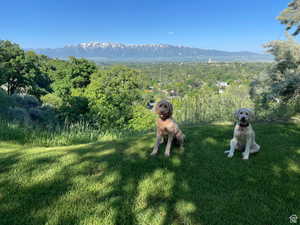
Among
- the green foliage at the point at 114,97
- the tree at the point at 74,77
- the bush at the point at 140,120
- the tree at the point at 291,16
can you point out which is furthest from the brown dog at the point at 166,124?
the tree at the point at 74,77

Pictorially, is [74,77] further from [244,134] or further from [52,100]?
[244,134]

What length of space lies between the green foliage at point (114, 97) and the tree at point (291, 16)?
60.9ft

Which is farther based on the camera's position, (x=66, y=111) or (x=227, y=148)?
(x=66, y=111)

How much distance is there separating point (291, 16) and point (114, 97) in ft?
67.2

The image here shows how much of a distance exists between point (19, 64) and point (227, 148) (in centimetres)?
4015

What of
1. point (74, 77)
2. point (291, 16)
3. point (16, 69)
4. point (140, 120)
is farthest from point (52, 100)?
point (291, 16)

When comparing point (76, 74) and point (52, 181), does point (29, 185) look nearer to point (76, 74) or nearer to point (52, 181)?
point (52, 181)

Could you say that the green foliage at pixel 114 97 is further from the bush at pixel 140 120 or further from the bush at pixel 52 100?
the bush at pixel 52 100

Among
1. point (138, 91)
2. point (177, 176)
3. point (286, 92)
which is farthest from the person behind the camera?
point (138, 91)

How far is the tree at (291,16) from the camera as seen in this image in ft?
47.6

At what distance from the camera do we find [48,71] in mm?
50188

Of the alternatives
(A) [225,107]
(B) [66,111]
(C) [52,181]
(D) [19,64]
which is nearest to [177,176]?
(C) [52,181]

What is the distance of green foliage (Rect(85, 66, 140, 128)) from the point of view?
80.6 feet

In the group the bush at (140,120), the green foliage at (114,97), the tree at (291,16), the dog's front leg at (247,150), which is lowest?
the bush at (140,120)
